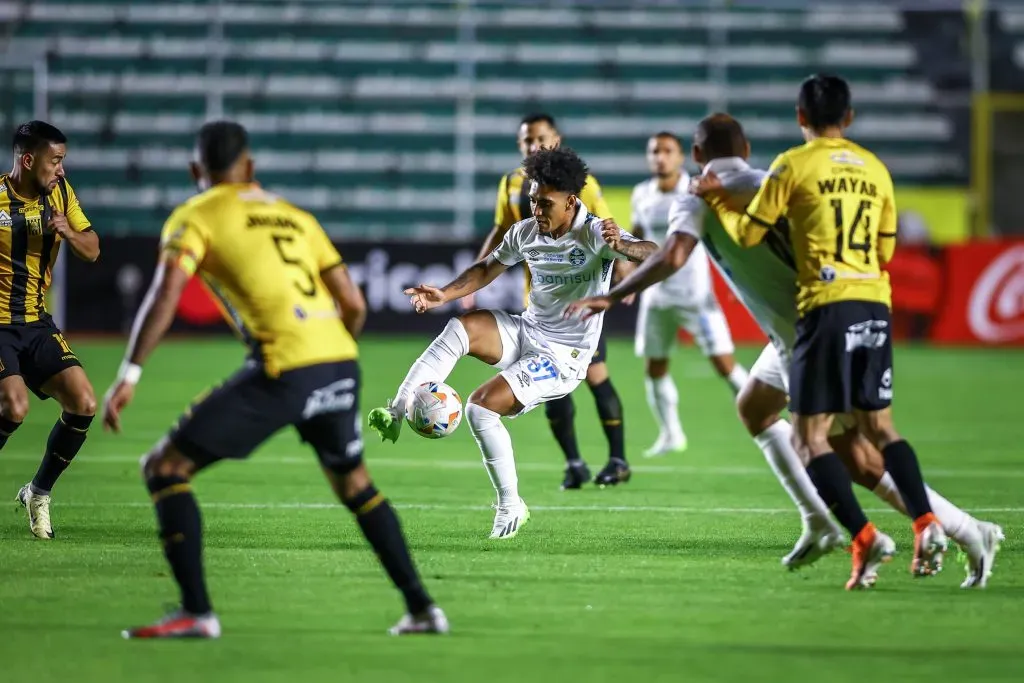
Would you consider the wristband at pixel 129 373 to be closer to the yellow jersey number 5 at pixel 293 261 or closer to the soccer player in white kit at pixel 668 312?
the yellow jersey number 5 at pixel 293 261

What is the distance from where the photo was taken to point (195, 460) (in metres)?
5.95

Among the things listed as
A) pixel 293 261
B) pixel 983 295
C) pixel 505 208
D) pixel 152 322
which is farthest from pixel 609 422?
pixel 983 295

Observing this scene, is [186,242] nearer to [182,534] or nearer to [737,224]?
[182,534]

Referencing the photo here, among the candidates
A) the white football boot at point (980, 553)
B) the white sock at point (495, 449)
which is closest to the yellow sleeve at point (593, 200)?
the white sock at point (495, 449)

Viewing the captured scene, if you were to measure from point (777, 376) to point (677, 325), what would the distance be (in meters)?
5.59

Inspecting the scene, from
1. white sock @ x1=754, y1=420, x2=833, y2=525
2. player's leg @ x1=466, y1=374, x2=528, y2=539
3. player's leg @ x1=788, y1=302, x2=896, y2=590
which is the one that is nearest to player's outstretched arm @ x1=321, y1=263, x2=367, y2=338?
player's leg @ x1=788, y1=302, x2=896, y2=590

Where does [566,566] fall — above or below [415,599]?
below

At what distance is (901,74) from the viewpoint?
99.3 ft

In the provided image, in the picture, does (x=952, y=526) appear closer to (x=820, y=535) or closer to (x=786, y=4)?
(x=820, y=535)

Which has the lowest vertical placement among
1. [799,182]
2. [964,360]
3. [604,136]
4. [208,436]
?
[964,360]

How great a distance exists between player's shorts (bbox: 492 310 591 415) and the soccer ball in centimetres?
34

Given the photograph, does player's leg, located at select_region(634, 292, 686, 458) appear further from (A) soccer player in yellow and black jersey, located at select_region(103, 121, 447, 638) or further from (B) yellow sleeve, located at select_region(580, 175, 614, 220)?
(A) soccer player in yellow and black jersey, located at select_region(103, 121, 447, 638)

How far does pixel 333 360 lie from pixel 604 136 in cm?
2375

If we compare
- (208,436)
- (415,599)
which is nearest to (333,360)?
(208,436)
